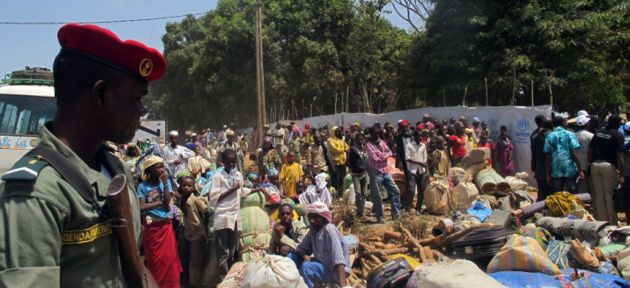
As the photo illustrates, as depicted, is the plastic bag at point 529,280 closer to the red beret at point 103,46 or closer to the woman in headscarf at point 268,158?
the red beret at point 103,46

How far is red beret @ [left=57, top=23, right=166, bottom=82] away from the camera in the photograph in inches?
55.0

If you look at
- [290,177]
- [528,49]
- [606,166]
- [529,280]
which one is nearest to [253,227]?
[290,177]

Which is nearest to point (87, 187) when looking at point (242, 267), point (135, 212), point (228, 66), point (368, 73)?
point (135, 212)

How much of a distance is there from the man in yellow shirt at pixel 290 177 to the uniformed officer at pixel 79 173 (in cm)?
753

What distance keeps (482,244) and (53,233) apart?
5.13 meters

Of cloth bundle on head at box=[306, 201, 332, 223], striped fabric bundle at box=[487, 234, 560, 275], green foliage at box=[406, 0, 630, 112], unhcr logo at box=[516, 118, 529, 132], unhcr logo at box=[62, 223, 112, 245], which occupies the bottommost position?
striped fabric bundle at box=[487, 234, 560, 275]

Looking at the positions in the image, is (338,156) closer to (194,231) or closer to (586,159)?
(586,159)

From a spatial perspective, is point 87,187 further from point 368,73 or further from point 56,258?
point 368,73

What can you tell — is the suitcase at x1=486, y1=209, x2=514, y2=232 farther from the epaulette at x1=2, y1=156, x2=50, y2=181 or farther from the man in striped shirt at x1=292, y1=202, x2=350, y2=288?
the epaulette at x1=2, y1=156, x2=50, y2=181

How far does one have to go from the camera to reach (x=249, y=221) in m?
6.72

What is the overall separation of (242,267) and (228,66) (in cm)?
2293

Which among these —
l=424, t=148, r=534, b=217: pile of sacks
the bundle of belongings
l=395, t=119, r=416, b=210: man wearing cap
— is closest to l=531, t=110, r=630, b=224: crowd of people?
the bundle of belongings

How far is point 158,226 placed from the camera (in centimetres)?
542

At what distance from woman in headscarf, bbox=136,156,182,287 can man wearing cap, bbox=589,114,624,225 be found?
17.6 ft
